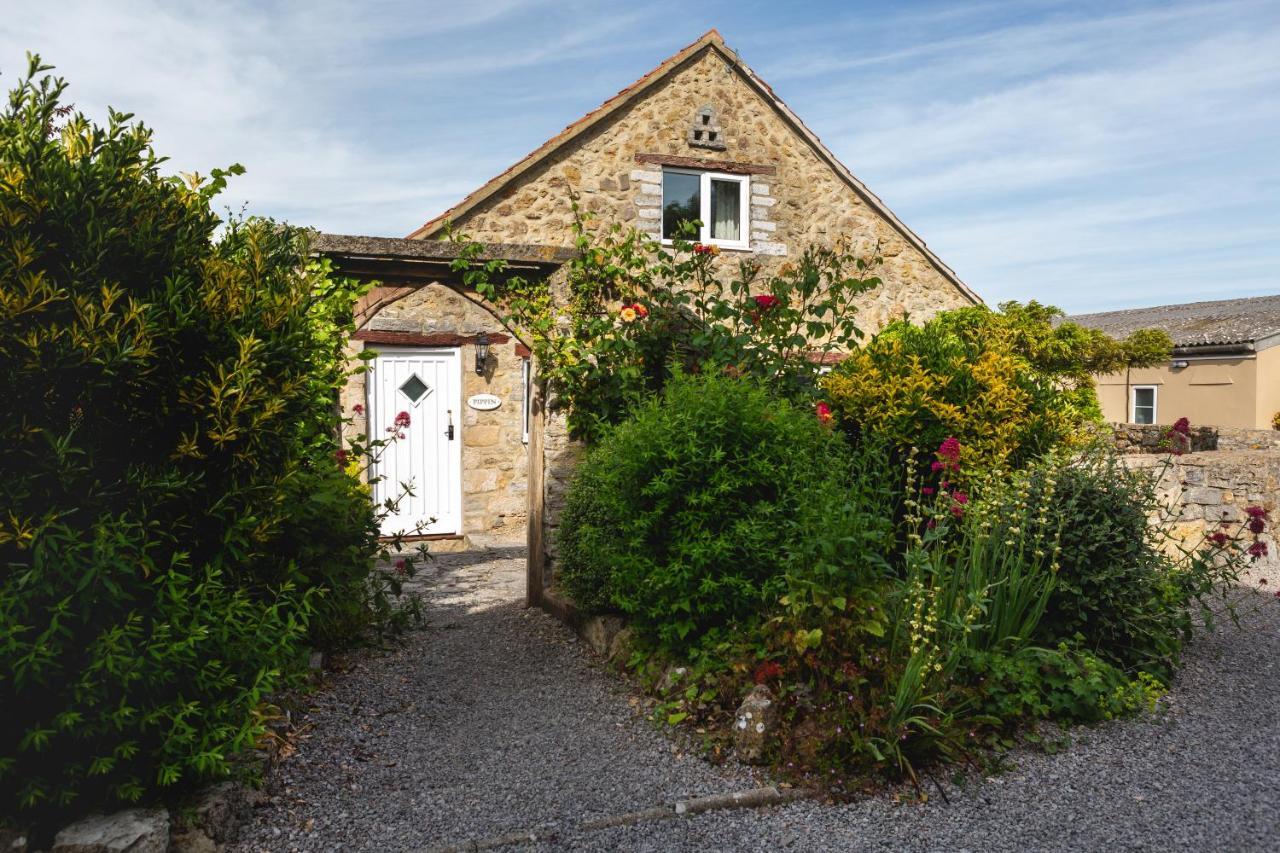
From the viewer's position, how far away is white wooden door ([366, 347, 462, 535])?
11.6 m

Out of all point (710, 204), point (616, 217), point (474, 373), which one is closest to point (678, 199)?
point (710, 204)

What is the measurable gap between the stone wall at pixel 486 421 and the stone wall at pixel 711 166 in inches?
51.0

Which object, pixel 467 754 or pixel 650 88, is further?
pixel 650 88

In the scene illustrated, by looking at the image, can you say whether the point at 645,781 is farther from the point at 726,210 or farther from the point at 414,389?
the point at 726,210

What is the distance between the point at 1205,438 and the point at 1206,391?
25.2ft

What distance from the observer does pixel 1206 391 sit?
2089cm

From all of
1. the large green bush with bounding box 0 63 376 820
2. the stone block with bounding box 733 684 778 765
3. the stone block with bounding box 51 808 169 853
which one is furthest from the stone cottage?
the stone block with bounding box 51 808 169 853

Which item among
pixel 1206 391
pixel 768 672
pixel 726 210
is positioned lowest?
pixel 768 672

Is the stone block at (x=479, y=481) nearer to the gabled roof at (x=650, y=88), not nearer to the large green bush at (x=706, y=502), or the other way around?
the gabled roof at (x=650, y=88)

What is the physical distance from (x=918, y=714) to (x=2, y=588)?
364 centimetres

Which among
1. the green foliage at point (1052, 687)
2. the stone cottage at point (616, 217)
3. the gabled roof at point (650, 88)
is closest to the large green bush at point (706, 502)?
the green foliage at point (1052, 687)

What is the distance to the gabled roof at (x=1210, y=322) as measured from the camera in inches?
786

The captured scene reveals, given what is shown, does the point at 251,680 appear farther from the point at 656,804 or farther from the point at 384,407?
the point at 384,407

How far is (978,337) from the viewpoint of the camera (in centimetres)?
768
